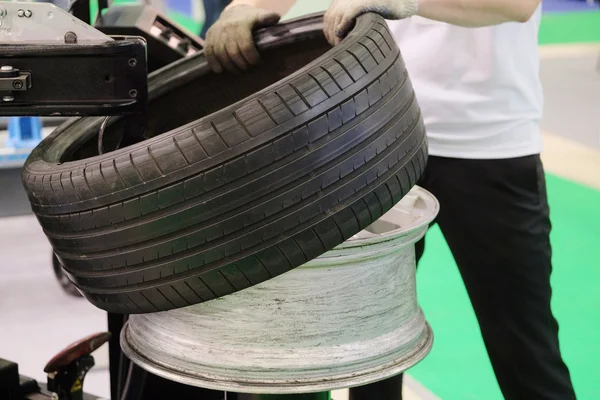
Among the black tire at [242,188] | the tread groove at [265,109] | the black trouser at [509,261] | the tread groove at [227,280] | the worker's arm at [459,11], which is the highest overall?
the worker's arm at [459,11]

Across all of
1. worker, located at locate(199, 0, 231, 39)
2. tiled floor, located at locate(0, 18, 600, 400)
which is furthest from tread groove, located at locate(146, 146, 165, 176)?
worker, located at locate(199, 0, 231, 39)

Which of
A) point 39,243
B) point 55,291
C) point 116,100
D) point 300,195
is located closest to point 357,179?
point 300,195

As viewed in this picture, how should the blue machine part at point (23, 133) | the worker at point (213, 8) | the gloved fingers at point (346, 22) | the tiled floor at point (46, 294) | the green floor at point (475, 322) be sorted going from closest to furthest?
the gloved fingers at point (346, 22) → the green floor at point (475, 322) → the tiled floor at point (46, 294) → the blue machine part at point (23, 133) → the worker at point (213, 8)

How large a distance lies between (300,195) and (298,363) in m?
0.24

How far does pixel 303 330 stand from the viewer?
1.12 metres

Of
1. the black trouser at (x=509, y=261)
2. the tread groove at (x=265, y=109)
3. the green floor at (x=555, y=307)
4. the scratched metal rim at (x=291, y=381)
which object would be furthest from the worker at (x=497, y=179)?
the green floor at (x=555, y=307)

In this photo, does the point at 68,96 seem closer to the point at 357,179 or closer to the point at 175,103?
the point at 357,179

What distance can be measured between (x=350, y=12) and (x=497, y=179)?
563mm

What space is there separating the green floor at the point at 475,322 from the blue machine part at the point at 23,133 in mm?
1576

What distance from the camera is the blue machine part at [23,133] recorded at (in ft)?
10.2

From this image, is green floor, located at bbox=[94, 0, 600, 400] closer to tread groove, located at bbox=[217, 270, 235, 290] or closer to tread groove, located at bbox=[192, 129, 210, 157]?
tread groove, located at bbox=[217, 270, 235, 290]

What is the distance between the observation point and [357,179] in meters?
1.09

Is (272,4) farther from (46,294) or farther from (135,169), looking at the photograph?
(46,294)

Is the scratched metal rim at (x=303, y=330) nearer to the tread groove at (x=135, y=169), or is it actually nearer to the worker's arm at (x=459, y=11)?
the tread groove at (x=135, y=169)
